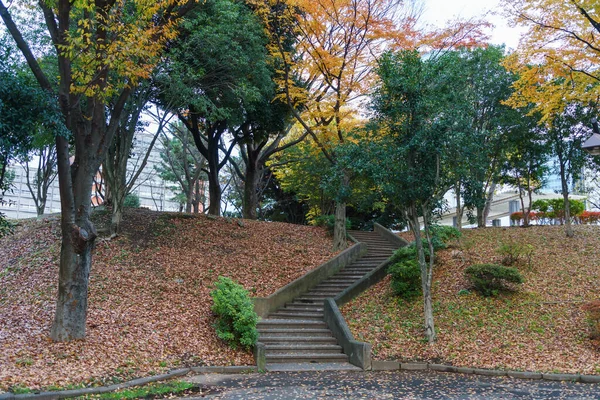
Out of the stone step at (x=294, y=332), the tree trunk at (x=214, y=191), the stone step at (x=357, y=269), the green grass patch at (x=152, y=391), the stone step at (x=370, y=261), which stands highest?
the tree trunk at (x=214, y=191)

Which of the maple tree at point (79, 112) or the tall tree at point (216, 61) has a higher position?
the tall tree at point (216, 61)

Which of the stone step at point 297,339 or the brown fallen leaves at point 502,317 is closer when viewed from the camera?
the brown fallen leaves at point 502,317

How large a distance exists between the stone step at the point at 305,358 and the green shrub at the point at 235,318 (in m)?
0.70

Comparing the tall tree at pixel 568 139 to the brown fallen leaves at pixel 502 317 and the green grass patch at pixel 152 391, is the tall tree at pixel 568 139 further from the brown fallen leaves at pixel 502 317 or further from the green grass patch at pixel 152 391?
the green grass patch at pixel 152 391

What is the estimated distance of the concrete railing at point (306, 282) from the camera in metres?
13.5

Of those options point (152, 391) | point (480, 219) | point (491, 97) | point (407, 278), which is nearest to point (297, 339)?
point (407, 278)

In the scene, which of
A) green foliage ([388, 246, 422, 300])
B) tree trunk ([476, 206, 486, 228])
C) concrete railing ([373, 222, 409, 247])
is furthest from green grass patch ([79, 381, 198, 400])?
tree trunk ([476, 206, 486, 228])

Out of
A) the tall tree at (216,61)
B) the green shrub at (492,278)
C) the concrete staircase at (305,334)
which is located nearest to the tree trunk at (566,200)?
the green shrub at (492,278)

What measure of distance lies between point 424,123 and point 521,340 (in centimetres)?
554

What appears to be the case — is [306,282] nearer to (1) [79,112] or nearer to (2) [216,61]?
(2) [216,61]

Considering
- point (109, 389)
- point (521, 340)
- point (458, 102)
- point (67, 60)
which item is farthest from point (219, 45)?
point (521, 340)

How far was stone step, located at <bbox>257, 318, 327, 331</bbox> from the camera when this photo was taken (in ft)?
42.2

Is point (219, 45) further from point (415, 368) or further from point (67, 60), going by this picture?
point (415, 368)

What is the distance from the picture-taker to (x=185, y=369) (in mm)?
9711
